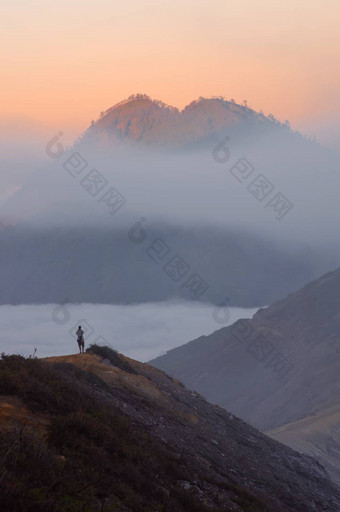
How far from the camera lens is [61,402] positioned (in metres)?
15.5

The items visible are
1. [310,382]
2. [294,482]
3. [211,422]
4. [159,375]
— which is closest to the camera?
[294,482]

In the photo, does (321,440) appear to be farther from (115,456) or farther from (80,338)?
(115,456)

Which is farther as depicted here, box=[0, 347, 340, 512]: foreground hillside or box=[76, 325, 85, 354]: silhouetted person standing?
box=[76, 325, 85, 354]: silhouetted person standing

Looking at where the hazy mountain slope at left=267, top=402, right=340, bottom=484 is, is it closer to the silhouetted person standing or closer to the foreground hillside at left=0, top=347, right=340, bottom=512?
the silhouetted person standing

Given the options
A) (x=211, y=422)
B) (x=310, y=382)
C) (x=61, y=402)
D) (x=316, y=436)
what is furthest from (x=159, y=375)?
(x=310, y=382)

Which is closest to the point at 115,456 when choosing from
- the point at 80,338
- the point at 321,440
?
the point at 80,338

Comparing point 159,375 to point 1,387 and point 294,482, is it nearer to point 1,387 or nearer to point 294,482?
point 294,482

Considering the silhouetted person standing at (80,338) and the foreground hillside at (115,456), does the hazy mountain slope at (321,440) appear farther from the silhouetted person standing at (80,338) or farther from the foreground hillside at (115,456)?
the foreground hillside at (115,456)

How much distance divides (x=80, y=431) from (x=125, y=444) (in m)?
1.18

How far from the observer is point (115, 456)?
13.7 meters

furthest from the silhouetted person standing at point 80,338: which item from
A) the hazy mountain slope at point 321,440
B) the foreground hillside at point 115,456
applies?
the hazy mountain slope at point 321,440

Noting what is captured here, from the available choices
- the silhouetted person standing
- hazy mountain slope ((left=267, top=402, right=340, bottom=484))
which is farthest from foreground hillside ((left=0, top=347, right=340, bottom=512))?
hazy mountain slope ((left=267, top=402, right=340, bottom=484))

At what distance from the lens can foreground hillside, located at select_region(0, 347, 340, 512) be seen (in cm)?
1098

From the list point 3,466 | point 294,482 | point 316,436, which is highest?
point 3,466
